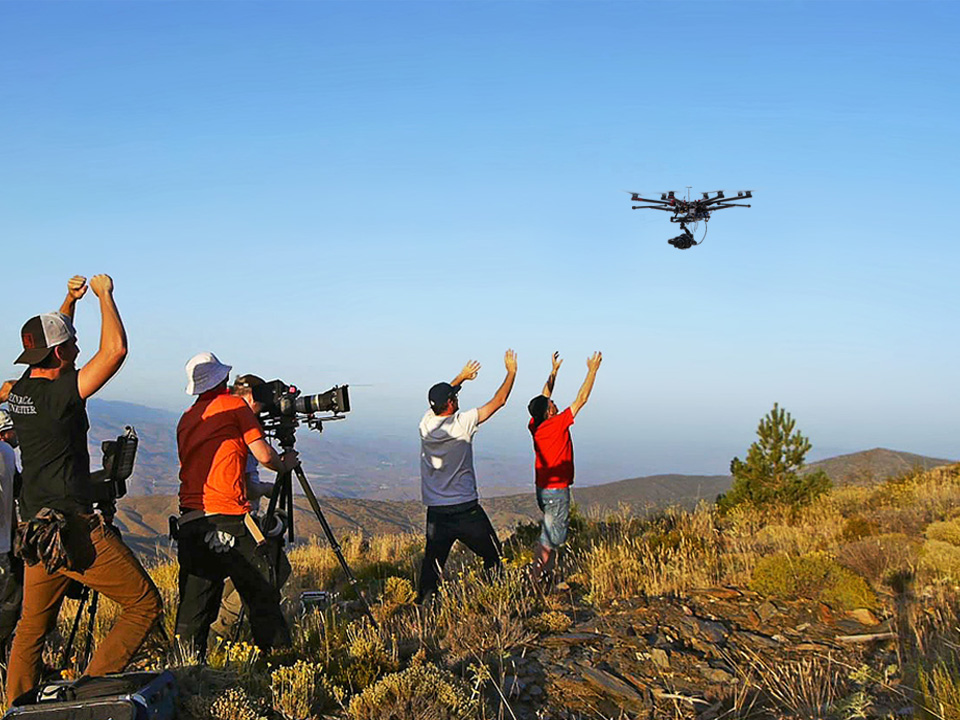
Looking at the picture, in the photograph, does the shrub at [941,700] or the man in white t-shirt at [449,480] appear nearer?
the shrub at [941,700]

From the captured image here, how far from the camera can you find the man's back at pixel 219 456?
580 cm

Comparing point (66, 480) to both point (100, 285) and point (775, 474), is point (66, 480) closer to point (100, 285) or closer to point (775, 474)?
point (100, 285)

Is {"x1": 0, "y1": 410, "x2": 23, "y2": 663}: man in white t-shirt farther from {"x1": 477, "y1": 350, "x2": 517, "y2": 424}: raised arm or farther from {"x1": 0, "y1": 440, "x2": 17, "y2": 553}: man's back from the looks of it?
{"x1": 477, "y1": 350, "x2": 517, "y2": 424}: raised arm

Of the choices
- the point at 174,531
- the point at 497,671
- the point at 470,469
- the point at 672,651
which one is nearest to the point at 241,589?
the point at 174,531

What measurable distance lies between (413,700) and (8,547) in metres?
3.40

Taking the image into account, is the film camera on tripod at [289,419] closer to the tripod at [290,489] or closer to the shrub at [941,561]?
the tripod at [290,489]

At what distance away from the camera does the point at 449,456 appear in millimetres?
7965

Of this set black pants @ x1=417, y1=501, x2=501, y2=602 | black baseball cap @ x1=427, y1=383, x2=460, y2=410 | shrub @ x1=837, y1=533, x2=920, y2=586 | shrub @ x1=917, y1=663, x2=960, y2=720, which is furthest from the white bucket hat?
shrub @ x1=837, y1=533, x2=920, y2=586

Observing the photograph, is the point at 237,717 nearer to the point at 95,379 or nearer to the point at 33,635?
the point at 33,635

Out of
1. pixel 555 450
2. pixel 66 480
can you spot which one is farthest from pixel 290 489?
pixel 555 450

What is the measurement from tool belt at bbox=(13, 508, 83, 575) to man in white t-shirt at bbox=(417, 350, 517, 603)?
391 cm

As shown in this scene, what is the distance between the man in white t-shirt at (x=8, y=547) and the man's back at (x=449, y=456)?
3.51m

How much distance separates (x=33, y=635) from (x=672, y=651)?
14.9 ft

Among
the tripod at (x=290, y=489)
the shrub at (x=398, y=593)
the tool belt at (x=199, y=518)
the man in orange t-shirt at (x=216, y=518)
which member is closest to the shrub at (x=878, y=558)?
the shrub at (x=398, y=593)
